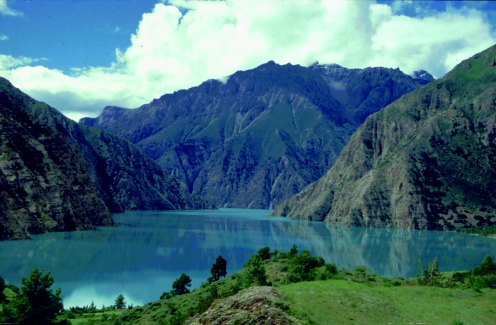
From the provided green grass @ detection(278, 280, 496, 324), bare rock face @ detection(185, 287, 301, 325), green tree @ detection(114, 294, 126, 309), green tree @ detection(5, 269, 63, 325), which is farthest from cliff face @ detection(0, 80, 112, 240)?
green grass @ detection(278, 280, 496, 324)

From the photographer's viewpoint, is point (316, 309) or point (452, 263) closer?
point (316, 309)

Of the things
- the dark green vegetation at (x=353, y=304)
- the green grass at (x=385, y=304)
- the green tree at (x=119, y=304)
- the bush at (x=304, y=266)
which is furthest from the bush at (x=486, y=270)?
the green tree at (x=119, y=304)

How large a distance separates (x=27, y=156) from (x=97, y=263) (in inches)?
3836

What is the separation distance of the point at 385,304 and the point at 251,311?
1062 centimetres

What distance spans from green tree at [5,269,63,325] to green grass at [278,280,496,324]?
1005 inches

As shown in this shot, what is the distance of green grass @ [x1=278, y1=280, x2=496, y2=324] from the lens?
3133 cm

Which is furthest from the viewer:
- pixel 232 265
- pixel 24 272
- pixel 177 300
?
pixel 232 265

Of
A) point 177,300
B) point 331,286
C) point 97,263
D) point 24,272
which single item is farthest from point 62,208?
point 331,286

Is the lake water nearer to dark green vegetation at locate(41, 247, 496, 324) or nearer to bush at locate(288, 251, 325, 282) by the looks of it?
bush at locate(288, 251, 325, 282)

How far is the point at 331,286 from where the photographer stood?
37938 mm

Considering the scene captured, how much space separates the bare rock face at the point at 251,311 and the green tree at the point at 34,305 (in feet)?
65.5

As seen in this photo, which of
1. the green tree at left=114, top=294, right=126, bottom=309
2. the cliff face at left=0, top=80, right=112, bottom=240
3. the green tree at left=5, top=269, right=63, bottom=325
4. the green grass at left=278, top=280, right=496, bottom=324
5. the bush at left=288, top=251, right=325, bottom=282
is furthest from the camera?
the cliff face at left=0, top=80, right=112, bottom=240

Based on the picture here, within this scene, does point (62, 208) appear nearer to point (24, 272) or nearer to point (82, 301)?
point (24, 272)

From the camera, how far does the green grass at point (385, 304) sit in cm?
3133
